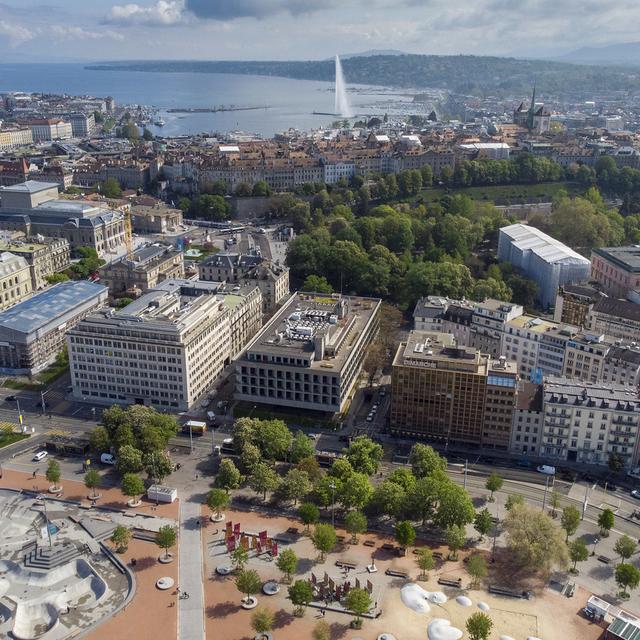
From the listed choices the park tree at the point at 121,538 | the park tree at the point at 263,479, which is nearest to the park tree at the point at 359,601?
the park tree at the point at 263,479

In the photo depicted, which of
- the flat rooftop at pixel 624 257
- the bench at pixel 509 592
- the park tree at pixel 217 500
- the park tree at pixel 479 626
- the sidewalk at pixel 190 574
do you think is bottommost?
the bench at pixel 509 592

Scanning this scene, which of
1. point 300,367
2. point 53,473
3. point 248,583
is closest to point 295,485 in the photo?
point 248,583

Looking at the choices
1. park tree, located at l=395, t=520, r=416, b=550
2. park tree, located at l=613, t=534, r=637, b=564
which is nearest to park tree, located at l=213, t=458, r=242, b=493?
park tree, located at l=395, t=520, r=416, b=550

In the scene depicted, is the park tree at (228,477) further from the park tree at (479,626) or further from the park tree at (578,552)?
the park tree at (578,552)

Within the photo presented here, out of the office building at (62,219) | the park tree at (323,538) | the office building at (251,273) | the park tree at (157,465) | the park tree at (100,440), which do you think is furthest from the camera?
the office building at (62,219)

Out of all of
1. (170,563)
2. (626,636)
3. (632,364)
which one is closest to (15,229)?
(170,563)

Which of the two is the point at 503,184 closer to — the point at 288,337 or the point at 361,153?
the point at 361,153
